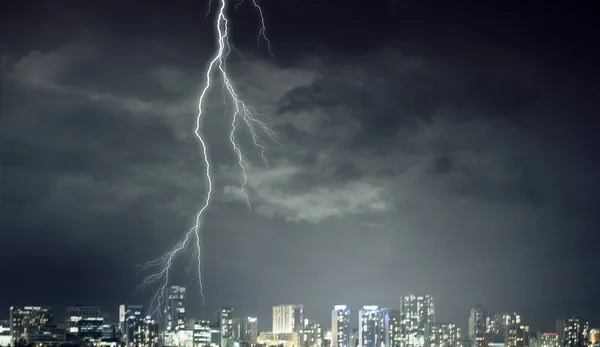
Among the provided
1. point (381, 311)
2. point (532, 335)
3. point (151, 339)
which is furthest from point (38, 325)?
point (532, 335)

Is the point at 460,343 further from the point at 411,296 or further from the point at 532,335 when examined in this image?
the point at 411,296

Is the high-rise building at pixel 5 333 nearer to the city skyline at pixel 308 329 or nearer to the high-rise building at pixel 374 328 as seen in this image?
the city skyline at pixel 308 329

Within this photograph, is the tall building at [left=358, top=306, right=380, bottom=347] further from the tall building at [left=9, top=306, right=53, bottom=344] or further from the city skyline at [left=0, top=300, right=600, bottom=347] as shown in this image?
the tall building at [left=9, top=306, right=53, bottom=344]

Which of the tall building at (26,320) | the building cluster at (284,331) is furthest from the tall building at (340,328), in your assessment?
the tall building at (26,320)

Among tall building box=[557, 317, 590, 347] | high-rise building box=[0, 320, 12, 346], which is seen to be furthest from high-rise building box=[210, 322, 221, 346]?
tall building box=[557, 317, 590, 347]

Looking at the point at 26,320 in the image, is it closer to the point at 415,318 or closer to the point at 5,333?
the point at 5,333

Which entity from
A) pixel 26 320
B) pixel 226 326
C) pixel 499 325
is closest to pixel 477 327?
pixel 499 325
